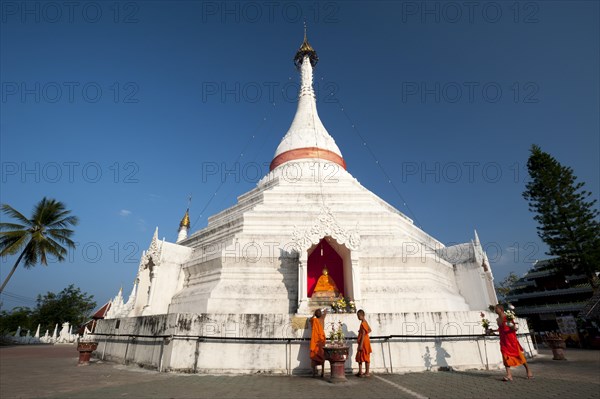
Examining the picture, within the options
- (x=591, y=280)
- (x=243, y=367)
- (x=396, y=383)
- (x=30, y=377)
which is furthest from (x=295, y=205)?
(x=591, y=280)

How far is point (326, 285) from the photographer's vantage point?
11641 millimetres

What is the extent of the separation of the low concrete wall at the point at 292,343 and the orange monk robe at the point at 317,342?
0.61 m

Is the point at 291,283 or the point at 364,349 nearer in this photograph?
the point at 364,349

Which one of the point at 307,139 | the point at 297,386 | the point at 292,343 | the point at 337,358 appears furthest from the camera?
the point at 307,139

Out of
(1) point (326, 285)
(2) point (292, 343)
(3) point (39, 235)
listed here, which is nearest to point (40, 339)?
(3) point (39, 235)

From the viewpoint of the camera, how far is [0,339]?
93.5ft

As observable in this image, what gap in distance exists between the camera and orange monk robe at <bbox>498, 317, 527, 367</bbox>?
7566 millimetres

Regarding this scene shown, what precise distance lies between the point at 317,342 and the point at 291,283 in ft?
13.8

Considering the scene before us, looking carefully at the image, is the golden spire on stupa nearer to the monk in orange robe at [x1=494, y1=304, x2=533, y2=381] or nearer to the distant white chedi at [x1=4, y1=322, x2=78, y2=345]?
the monk in orange robe at [x1=494, y1=304, x2=533, y2=381]

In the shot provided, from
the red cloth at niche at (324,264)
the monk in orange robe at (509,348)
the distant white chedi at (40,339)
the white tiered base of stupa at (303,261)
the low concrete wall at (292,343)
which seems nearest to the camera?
the monk in orange robe at (509,348)

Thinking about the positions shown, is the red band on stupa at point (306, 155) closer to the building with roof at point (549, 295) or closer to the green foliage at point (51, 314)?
the building with roof at point (549, 295)

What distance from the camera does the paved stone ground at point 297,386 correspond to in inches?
245

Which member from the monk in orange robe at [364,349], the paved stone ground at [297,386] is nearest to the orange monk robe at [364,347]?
→ the monk in orange robe at [364,349]

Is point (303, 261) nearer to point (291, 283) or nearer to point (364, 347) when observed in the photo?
point (291, 283)
